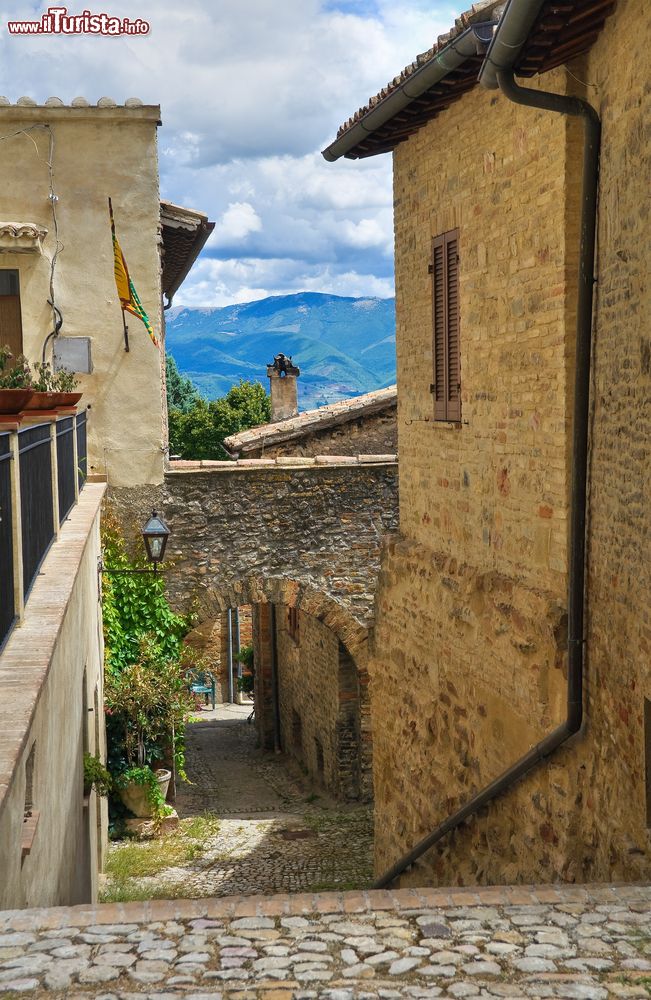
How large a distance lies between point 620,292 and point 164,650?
9.29 metres

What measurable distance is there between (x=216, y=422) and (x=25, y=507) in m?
31.4

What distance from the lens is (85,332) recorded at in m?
14.1

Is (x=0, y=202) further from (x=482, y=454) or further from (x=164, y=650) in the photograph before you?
(x=482, y=454)

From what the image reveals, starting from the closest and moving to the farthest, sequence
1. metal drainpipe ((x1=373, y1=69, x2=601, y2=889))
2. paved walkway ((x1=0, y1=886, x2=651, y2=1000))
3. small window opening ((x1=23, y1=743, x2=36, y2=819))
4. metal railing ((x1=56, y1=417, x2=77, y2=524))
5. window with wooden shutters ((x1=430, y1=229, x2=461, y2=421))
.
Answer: paved walkway ((x1=0, y1=886, x2=651, y2=1000)), small window opening ((x1=23, y1=743, x2=36, y2=819)), metal drainpipe ((x1=373, y1=69, x2=601, y2=889)), window with wooden shutters ((x1=430, y1=229, x2=461, y2=421)), metal railing ((x1=56, y1=417, x2=77, y2=524))

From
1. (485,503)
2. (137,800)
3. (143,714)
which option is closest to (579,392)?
(485,503)

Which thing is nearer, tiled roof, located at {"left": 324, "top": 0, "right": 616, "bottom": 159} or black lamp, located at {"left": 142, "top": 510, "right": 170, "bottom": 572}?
tiled roof, located at {"left": 324, "top": 0, "right": 616, "bottom": 159}

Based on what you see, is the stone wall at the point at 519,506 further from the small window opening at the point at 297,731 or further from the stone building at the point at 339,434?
the small window opening at the point at 297,731

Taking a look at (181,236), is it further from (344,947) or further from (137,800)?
(344,947)

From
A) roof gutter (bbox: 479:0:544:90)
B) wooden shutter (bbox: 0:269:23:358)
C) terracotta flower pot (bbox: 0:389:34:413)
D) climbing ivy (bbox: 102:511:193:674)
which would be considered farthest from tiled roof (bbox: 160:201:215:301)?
terracotta flower pot (bbox: 0:389:34:413)

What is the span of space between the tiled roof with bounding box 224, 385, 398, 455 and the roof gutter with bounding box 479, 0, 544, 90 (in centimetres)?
1058

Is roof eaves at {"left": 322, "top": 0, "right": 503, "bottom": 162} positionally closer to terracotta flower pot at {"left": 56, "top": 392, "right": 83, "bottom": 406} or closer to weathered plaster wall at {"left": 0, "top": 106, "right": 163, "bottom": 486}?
terracotta flower pot at {"left": 56, "top": 392, "right": 83, "bottom": 406}

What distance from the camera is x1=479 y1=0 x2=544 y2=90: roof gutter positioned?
17.1 ft

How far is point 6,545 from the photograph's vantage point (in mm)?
5234

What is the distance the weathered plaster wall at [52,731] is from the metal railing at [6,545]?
119mm
